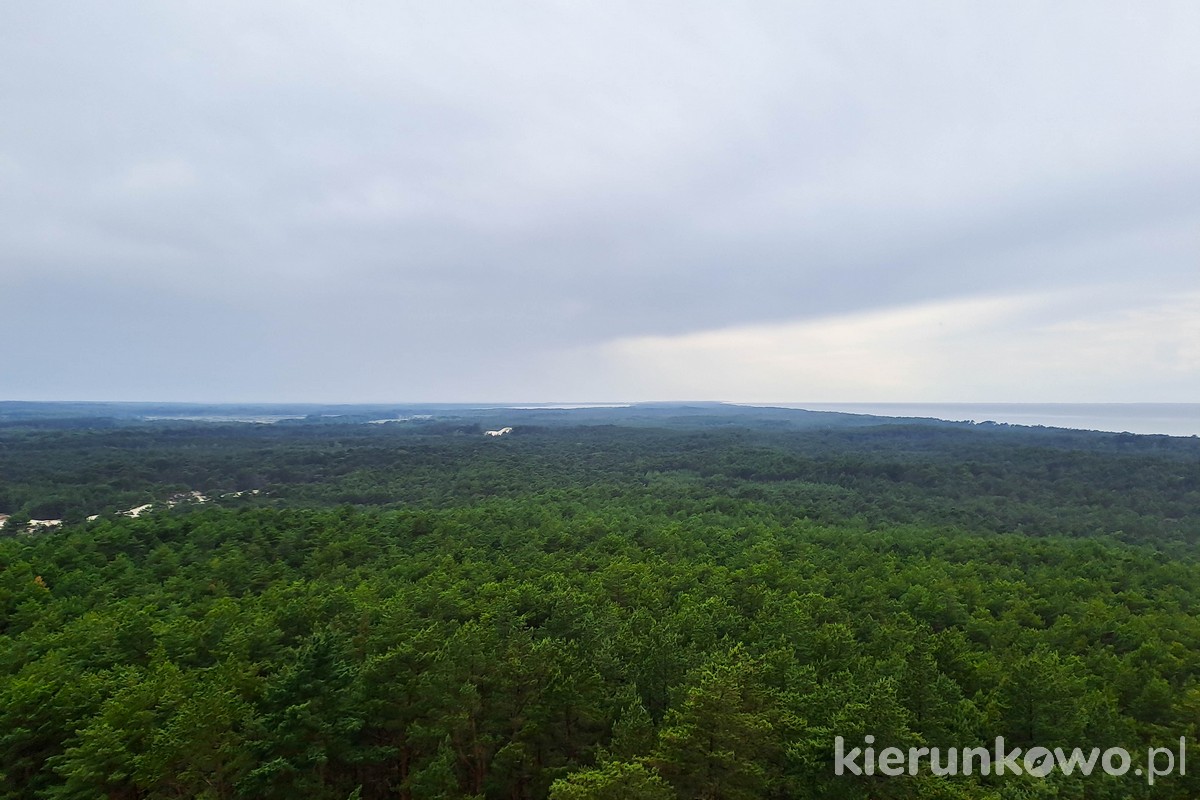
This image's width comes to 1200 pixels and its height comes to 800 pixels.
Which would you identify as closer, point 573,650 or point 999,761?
point 999,761

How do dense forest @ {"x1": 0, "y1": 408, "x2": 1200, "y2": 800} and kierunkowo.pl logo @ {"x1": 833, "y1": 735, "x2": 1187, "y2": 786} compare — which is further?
dense forest @ {"x1": 0, "y1": 408, "x2": 1200, "y2": 800}

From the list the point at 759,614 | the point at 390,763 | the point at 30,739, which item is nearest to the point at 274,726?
the point at 390,763

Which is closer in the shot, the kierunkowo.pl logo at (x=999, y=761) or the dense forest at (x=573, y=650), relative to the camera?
the kierunkowo.pl logo at (x=999, y=761)

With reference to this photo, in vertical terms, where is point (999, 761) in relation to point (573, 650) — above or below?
below
